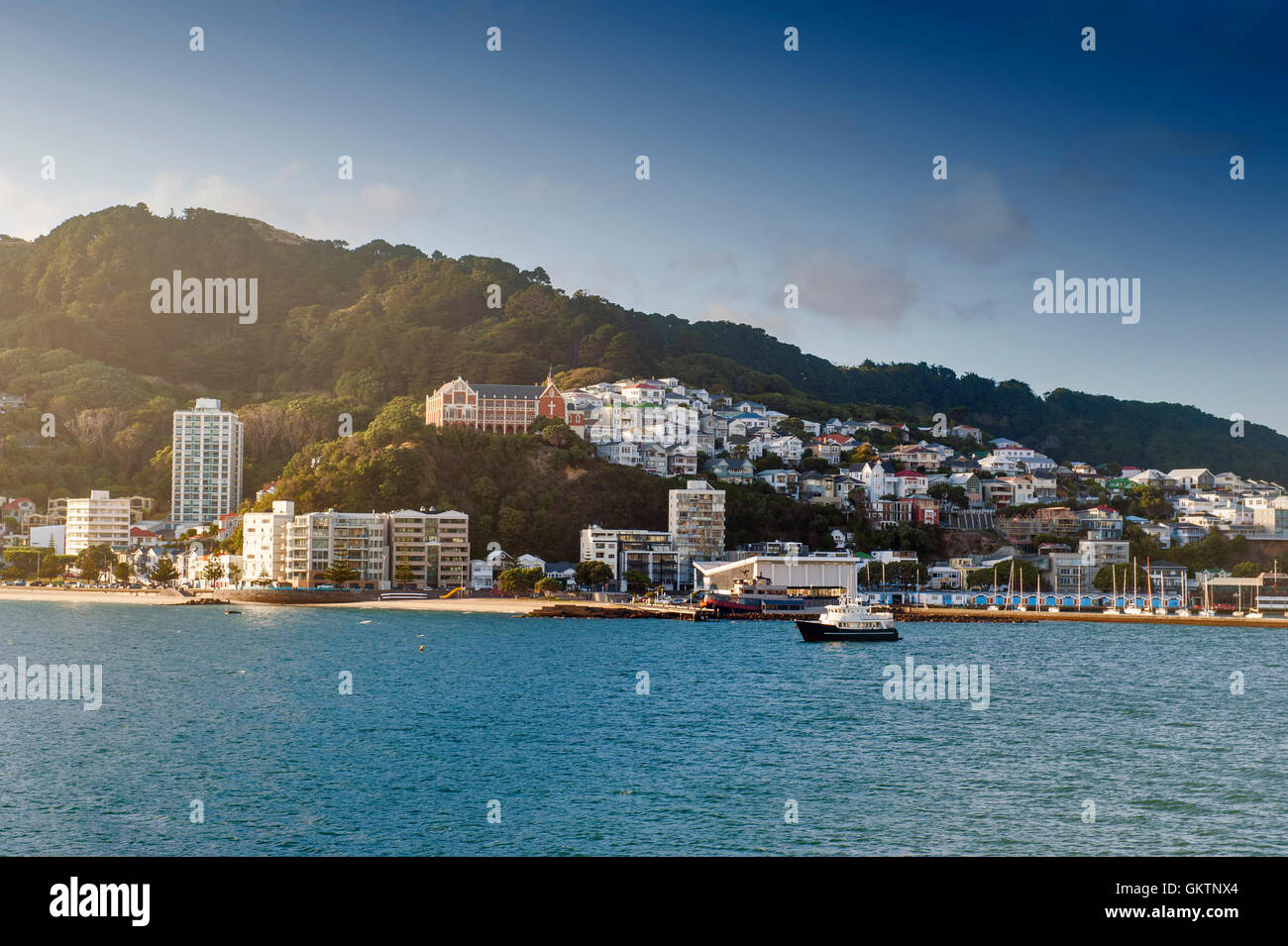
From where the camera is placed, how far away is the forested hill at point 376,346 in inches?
4759

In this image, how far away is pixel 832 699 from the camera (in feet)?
102

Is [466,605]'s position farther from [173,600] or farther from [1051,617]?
[1051,617]

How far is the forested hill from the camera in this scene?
12088cm

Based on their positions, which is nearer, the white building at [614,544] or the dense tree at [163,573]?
the white building at [614,544]

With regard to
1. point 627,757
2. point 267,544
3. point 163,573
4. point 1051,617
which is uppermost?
Answer: point 267,544

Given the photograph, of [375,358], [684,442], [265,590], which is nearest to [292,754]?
[265,590]

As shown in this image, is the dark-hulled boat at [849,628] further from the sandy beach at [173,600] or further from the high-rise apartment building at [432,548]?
the high-rise apartment building at [432,548]

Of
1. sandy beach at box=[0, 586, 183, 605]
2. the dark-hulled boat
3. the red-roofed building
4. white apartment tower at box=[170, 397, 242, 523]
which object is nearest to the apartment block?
sandy beach at box=[0, 586, 183, 605]

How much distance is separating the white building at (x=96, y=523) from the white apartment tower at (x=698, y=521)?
4702 centimetres

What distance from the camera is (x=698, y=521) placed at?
85375 mm

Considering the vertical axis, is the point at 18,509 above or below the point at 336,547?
above

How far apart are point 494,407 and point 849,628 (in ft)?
171

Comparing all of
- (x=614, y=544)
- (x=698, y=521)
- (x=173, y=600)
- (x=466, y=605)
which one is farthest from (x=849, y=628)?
(x=173, y=600)

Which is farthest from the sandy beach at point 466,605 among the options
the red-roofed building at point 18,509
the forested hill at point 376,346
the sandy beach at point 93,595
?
the red-roofed building at point 18,509
